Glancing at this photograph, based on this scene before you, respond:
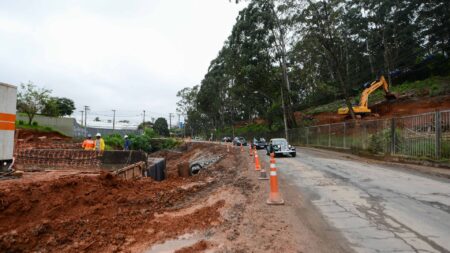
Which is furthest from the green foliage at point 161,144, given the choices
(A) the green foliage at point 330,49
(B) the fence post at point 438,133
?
(B) the fence post at point 438,133

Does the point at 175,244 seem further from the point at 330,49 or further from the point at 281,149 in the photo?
the point at 330,49

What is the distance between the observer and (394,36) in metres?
52.3

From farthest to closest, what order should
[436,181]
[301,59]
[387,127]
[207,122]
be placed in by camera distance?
[207,122]
[301,59]
[387,127]
[436,181]

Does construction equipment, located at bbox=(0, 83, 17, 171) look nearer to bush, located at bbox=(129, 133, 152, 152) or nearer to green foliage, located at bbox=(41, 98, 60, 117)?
bush, located at bbox=(129, 133, 152, 152)

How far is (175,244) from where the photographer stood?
5773mm

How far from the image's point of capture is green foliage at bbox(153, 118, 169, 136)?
12338 cm

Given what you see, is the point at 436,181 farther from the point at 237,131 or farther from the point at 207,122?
the point at 207,122

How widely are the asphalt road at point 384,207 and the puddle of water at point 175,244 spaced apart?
8.20ft

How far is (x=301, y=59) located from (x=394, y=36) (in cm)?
2089

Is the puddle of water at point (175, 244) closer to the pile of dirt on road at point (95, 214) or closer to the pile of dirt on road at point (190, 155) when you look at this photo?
the pile of dirt on road at point (95, 214)

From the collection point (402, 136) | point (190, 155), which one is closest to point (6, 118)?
point (402, 136)

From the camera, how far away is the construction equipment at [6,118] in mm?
9219

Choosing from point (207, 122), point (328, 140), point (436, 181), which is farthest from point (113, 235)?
point (207, 122)

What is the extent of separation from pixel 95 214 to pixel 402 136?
53.5 ft
